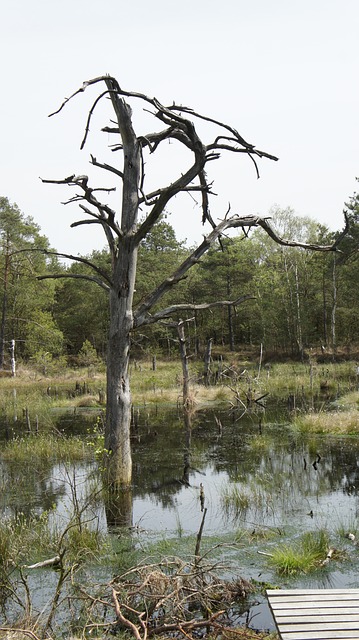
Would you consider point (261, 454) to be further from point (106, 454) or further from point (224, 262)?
point (224, 262)

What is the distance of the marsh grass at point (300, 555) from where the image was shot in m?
7.54

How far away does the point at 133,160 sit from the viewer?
10.9 metres

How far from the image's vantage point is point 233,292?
55.0 meters

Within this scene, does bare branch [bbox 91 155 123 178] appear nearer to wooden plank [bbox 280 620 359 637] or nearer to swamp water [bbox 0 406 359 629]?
swamp water [bbox 0 406 359 629]

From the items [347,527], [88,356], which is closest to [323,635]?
[347,527]

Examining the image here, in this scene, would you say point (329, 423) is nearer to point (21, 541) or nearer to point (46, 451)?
point (46, 451)

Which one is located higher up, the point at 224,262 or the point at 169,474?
the point at 224,262

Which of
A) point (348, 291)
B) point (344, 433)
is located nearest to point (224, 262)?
point (348, 291)

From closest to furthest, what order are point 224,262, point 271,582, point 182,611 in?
point 182,611, point 271,582, point 224,262

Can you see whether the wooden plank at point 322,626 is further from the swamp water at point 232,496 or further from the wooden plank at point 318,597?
the swamp water at point 232,496

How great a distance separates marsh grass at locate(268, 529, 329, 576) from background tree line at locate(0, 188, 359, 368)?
1357 inches

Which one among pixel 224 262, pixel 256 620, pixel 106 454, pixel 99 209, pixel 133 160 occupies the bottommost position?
pixel 256 620

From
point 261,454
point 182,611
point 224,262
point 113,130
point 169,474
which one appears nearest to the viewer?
point 182,611

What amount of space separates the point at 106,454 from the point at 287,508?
2.99 meters
